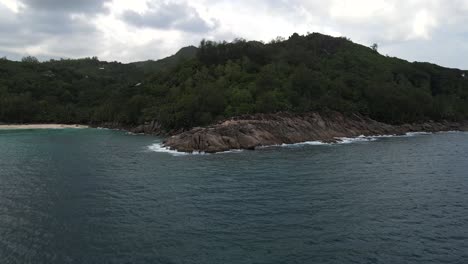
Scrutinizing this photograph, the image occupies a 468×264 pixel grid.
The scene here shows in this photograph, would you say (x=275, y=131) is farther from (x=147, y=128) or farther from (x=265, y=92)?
(x=147, y=128)

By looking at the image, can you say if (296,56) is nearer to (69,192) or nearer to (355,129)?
(355,129)

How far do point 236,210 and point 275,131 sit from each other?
198ft

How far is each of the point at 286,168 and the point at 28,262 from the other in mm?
41238

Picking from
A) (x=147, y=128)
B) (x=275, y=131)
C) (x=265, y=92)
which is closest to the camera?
(x=275, y=131)

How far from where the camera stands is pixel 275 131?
321 feet

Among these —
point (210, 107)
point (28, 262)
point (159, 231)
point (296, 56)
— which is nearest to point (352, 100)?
point (296, 56)

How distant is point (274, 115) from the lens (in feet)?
350

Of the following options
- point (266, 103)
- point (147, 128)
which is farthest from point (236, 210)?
point (147, 128)

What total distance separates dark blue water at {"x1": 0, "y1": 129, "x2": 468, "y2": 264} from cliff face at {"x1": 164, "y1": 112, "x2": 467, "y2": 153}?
48.5ft

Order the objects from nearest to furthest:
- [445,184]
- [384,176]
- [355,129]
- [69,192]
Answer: [69,192] < [445,184] < [384,176] < [355,129]

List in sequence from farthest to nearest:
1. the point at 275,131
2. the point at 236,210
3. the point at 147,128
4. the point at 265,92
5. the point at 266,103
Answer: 1. the point at 147,128
2. the point at 265,92
3. the point at 266,103
4. the point at 275,131
5. the point at 236,210

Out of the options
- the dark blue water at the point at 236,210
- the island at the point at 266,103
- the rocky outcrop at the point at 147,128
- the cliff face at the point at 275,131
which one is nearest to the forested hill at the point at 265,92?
the island at the point at 266,103

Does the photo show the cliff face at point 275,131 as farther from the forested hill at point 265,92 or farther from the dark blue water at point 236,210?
the dark blue water at point 236,210

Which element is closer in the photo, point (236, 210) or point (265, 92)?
point (236, 210)
